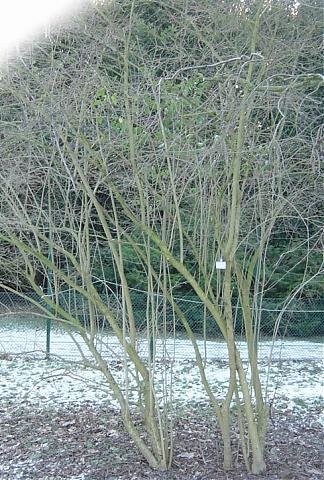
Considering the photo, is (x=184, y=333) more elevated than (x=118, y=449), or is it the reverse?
(x=184, y=333)

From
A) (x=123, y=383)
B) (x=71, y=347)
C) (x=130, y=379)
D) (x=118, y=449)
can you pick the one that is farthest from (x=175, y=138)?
(x=71, y=347)

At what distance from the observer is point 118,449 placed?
16.0 ft

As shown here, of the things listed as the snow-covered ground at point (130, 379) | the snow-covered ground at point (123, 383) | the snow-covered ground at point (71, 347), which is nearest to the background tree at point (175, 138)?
the snow-covered ground at point (130, 379)

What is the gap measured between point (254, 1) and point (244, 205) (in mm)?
1371

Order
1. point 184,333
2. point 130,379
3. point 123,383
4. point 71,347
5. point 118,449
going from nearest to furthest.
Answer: point 118,449 → point 123,383 → point 130,379 → point 184,333 → point 71,347

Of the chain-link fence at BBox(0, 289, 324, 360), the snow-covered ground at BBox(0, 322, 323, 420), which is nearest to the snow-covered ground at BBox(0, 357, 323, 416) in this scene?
the snow-covered ground at BBox(0, 322, 323, 420)

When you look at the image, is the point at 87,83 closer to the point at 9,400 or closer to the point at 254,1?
the point at 254,1

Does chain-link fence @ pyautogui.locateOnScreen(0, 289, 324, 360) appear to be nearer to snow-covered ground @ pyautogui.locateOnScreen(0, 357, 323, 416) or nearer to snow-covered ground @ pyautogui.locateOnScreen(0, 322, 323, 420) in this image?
snow-covered ground @ pyautogui.locateOnScreen(0, 322, 323, 420)

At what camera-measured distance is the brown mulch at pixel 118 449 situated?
4.39m

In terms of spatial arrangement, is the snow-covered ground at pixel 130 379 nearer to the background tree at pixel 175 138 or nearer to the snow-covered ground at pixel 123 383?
the snow-covered ground at pixel 123 383

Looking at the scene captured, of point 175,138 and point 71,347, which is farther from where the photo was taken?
point 71,347

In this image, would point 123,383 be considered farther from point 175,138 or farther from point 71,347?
point 175,138

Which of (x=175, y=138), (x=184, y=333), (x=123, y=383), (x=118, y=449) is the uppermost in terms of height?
(x=175, y=138)

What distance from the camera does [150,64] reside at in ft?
14.2
